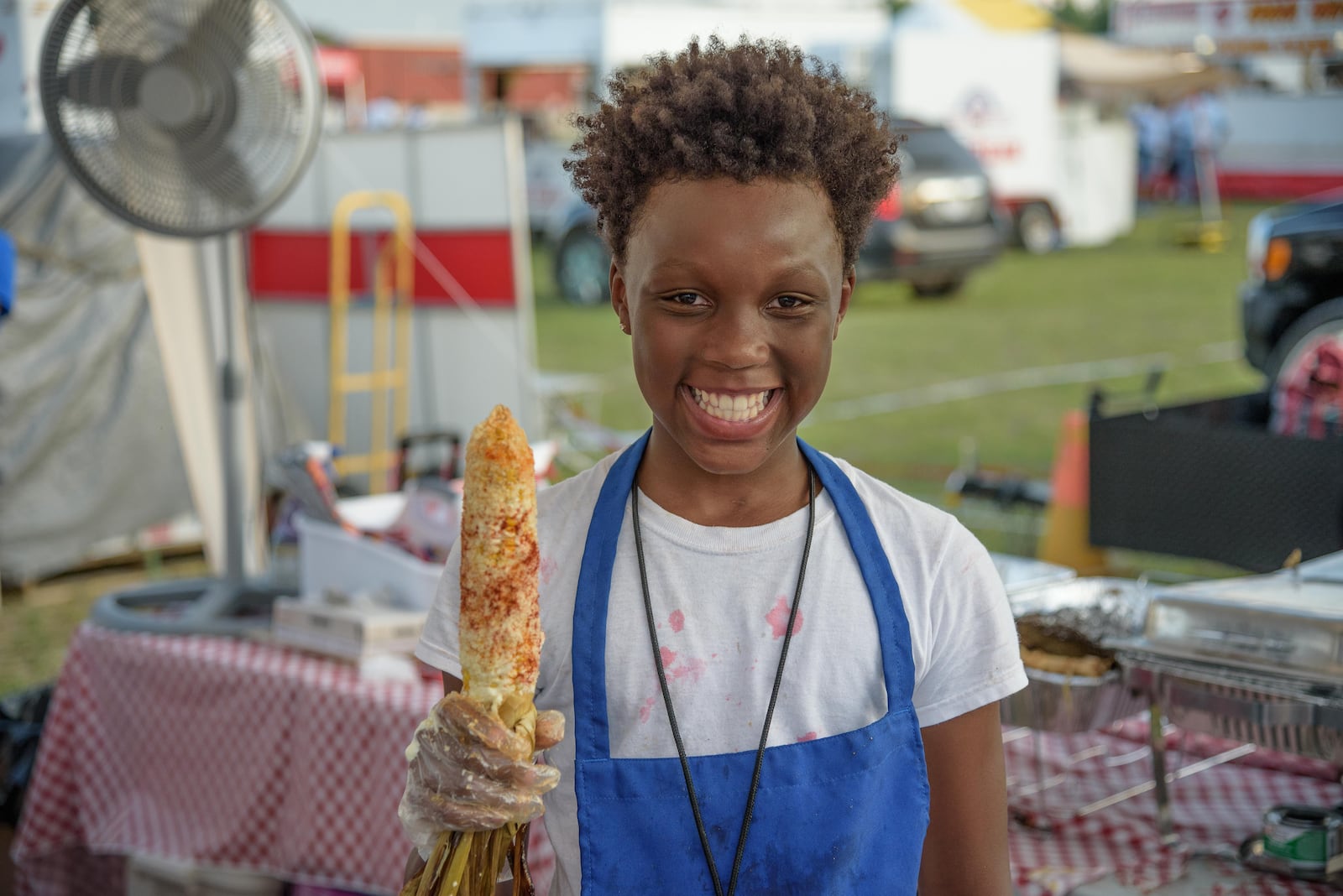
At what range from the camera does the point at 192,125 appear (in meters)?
3.54

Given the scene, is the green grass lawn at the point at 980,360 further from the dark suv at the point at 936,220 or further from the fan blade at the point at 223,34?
the fan blade at the point at 223,34

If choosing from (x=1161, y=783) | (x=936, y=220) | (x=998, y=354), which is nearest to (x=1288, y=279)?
(x=998, y=354)

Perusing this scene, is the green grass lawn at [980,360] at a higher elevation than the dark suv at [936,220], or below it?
below

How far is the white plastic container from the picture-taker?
10.1 ft

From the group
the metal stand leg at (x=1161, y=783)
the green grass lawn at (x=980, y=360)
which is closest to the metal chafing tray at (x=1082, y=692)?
the metal stand leg at (x=1161, y=783)

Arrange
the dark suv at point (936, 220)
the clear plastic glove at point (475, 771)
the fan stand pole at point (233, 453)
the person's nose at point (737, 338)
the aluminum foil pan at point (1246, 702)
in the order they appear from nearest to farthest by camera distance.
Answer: the clear plastic glove at point (475, 771) → the person's nose at point (737, 338) → the aluminum foil pan at point (1246, 702) → the fan stand pole at point (233, 453) → the dark suv at point (936, 220)

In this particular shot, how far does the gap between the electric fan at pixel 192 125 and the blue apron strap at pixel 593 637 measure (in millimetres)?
2071

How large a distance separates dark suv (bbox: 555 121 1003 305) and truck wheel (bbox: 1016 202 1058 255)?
441 cm

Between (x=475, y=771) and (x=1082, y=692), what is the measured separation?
1199mm

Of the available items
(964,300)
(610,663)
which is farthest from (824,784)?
(964,300)

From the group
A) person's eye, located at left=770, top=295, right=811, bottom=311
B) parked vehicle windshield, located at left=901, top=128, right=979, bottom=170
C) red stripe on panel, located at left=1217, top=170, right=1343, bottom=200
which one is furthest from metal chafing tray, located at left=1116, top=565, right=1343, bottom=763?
red stripe on panel, located at left=1217, top=170, right=1343, bottom=200

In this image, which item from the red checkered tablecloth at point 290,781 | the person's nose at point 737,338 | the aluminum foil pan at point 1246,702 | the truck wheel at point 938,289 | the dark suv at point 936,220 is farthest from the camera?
the truck wheel at point 938,289

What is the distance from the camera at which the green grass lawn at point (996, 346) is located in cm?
856

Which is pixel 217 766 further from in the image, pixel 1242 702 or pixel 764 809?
pixel 1242 702
